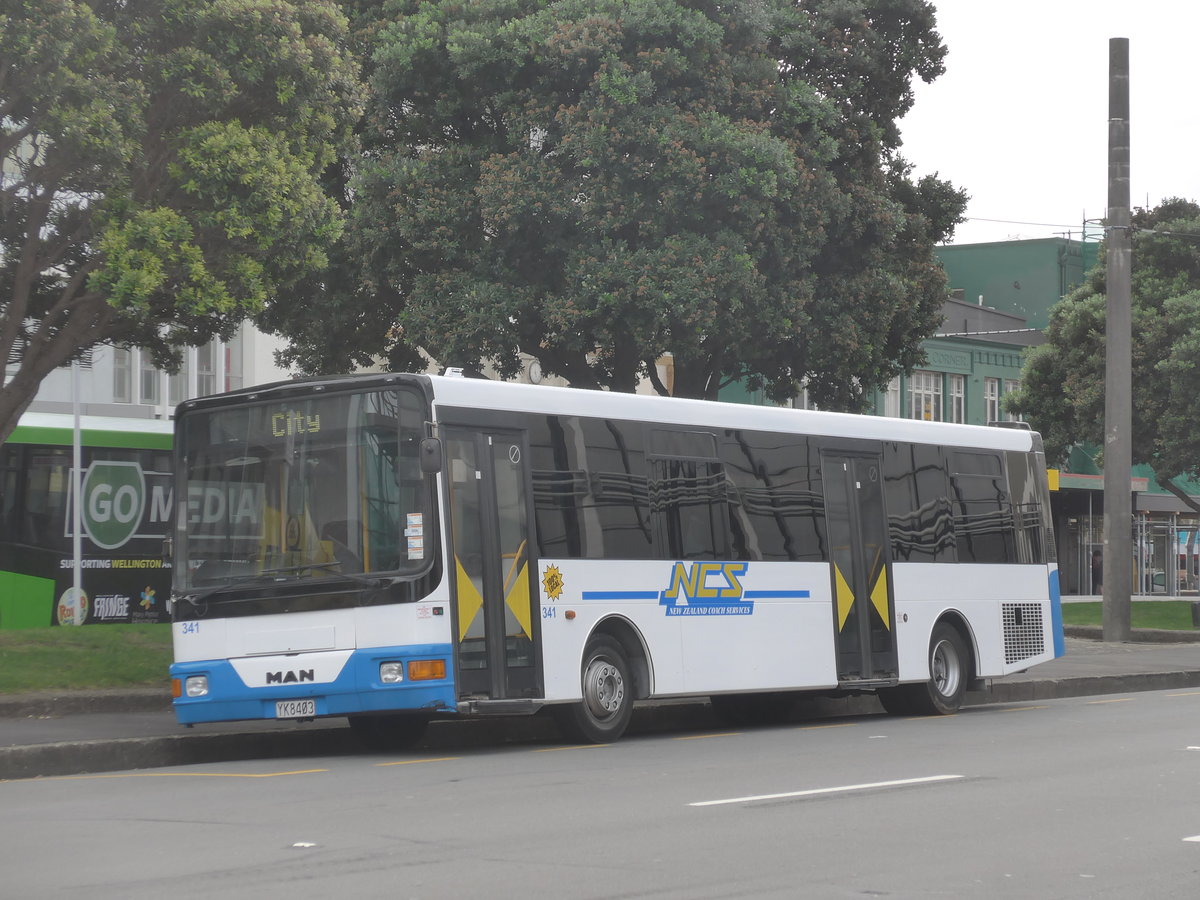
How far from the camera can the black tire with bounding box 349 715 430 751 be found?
14.9 m

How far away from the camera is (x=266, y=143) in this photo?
56.8 feet

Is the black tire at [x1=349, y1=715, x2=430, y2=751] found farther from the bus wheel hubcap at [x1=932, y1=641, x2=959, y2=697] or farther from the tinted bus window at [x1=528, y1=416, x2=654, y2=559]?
the bus wheel hubcap at [x1=932, y1=641, x2=959, y2=697]

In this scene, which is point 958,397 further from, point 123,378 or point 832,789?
point 832,789

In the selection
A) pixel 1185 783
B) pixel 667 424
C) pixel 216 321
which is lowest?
pixel 1185 783

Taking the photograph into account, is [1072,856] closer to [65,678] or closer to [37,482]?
[65,678]

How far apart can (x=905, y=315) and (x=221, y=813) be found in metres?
20.4

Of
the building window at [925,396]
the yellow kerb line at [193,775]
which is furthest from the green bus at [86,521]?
the building window at [925,396]

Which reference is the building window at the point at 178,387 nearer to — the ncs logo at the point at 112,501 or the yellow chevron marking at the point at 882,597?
the ncs logo at the point at 112,501

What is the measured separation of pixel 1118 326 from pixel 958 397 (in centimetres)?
2841

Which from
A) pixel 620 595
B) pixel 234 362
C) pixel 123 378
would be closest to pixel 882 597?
pixel 620 595

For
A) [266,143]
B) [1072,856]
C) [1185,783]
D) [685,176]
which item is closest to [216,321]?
[266,143]

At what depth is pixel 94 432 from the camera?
Answer: 27.5 m

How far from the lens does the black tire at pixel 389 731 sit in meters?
14.9

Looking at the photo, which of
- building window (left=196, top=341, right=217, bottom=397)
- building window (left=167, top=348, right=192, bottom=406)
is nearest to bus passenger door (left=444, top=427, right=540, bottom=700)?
building window (left=167, top=348, right=192, bottom=406)
